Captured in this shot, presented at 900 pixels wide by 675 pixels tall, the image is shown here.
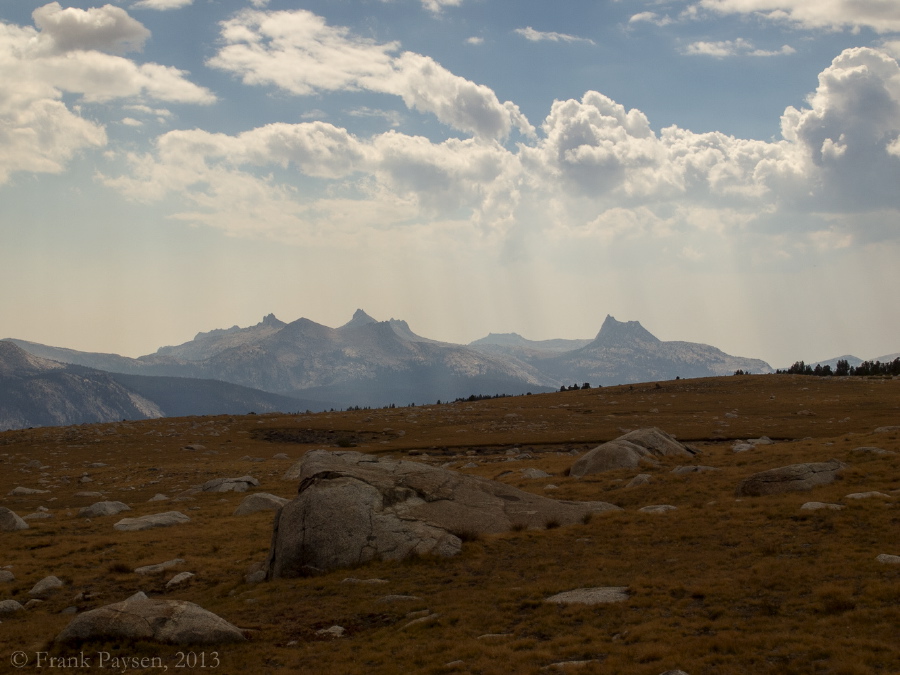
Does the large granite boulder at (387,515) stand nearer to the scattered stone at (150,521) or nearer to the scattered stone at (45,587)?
the scattered stone at (45,587)

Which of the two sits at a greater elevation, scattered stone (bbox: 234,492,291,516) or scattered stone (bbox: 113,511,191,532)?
scattered stone (bbox: 234,492,291,516)

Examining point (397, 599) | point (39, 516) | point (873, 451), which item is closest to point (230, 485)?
point (39, 516)

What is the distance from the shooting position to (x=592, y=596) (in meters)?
22.4

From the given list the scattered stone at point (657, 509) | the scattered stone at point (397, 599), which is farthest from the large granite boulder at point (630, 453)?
the scattered stone at point (397, 599)

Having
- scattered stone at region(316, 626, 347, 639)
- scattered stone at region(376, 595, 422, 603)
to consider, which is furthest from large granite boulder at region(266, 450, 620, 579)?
scattered stone at region(316, 626, 347, 639)

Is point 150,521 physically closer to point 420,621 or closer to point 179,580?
point 179,580

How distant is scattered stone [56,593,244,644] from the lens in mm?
20797

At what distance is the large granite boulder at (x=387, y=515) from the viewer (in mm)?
29344

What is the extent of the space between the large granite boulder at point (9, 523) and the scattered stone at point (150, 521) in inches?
245

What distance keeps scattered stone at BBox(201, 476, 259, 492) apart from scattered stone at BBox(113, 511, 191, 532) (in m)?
11.4

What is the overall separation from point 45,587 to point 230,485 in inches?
1109

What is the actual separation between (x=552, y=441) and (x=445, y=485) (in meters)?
Result: 53.1

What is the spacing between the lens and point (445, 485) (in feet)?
115

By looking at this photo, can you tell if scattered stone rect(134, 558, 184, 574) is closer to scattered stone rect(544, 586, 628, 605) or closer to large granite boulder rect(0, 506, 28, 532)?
large granite boulder rect(0, 506, 28, 532)
